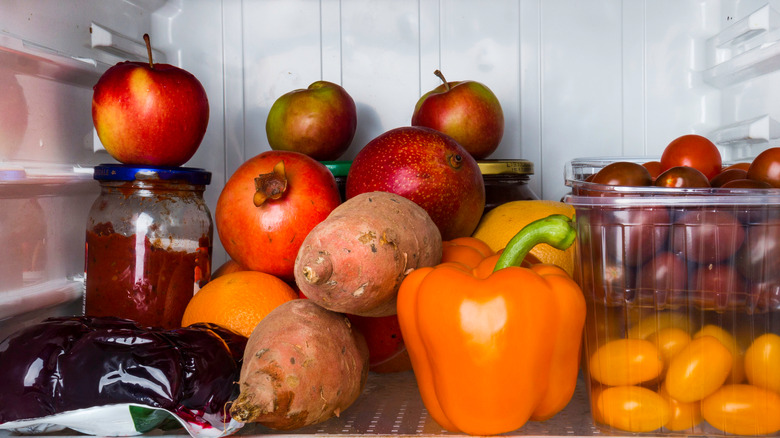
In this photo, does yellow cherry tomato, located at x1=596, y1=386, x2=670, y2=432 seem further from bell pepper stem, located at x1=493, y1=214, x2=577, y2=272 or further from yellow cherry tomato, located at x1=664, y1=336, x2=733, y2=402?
bell pepper stem, located at x1=493, y1=214, x2=577, y2=272

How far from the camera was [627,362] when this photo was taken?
24.4 inches

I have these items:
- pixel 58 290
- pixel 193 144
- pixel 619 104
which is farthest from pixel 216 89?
pixel 619 104

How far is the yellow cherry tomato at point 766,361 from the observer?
596 mm

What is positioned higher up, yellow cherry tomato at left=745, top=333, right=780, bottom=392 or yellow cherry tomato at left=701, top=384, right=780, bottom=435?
yellow cherry tomato at left=745, top=333, right=780, bottom=392

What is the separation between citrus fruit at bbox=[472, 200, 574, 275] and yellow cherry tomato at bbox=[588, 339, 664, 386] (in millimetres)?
245

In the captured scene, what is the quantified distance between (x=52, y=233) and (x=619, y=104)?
39.4 inches

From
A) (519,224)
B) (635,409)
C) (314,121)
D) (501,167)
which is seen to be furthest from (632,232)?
(314,121)

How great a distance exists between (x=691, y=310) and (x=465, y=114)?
535 mm

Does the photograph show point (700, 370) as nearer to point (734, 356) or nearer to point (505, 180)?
point (734, 356)

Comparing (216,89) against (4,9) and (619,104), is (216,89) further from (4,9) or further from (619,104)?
(619,104)

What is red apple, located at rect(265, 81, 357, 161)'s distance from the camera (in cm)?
106

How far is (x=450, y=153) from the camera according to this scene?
0.88m

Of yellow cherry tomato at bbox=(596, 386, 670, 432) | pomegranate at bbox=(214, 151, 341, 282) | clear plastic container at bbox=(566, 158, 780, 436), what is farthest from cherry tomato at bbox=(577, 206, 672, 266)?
pomegranate at bbox=(214, 151, 341, 282)

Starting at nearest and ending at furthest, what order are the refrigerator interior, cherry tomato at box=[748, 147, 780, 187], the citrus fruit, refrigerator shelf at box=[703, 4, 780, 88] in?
cherry tomato at box=[748, 147, 780, 187]
the citrus fruit
refrigerator shelf at box=[703, 4, 780, 88]
the refrigerator interior
